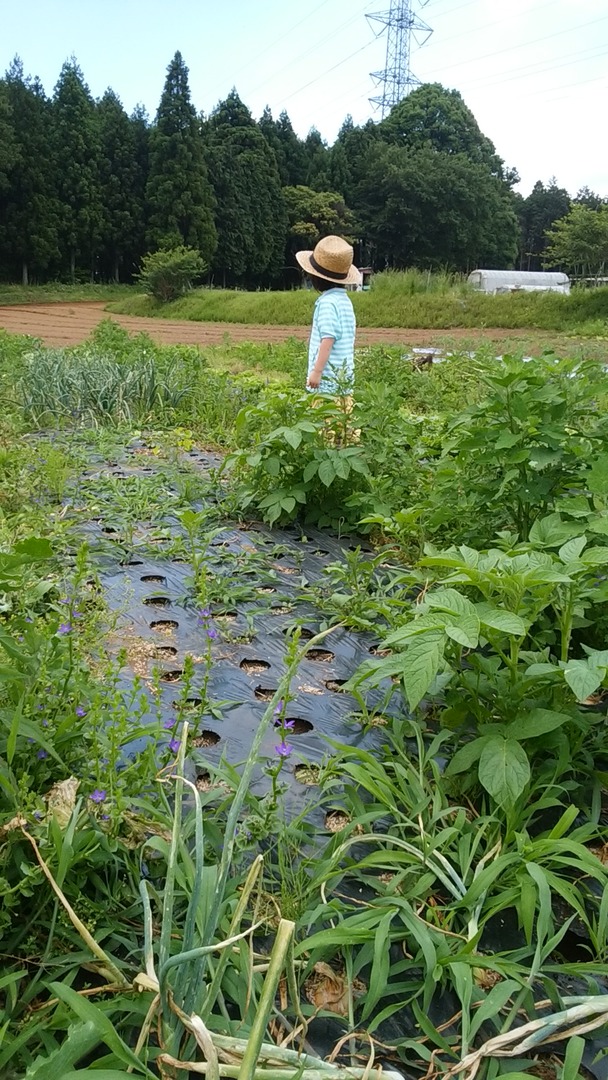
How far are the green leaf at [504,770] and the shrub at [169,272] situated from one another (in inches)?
1007

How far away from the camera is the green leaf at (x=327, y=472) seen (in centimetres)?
287

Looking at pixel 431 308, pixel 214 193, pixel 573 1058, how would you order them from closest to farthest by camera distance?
pixel 573 1058, pixel 431 308, pixel 214 193

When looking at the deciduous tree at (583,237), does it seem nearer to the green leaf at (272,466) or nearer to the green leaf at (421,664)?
the green leaf at (272,466)

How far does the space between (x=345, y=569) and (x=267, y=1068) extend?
1.67 m

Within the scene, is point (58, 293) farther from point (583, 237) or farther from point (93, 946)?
point (93, 946)

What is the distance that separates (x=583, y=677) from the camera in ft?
3.90

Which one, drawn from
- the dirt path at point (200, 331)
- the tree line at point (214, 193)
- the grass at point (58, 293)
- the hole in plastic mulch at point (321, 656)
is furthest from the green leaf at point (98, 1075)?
the tree line at point (214, 193)

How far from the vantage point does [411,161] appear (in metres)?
41.4

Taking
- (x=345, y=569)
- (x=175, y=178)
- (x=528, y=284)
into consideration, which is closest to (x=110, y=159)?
(x=175, y=178)

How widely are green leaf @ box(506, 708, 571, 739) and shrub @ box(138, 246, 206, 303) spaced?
2553cm

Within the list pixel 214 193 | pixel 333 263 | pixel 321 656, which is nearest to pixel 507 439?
pixel 321 656

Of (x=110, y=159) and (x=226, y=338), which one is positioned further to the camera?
(x=110, y=159)

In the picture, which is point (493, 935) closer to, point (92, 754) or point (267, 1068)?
point (267, 1068)

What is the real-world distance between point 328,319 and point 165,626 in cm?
227
